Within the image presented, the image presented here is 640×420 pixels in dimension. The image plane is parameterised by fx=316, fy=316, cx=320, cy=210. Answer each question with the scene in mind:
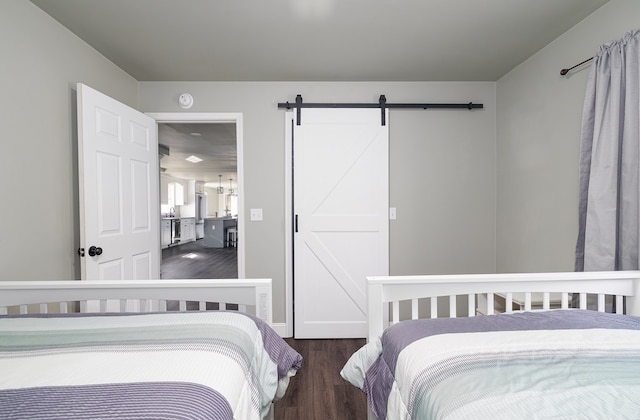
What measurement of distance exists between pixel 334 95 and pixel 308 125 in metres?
0.38

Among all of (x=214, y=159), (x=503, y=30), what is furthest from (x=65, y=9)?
(x=214, y=159)

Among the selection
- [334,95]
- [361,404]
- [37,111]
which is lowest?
[361,404]

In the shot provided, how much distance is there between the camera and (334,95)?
2961mm

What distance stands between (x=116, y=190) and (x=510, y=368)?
8.42 ft

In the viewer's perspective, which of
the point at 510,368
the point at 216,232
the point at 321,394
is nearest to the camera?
the point at 510,368

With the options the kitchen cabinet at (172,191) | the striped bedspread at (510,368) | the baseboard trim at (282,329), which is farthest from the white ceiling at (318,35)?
the kitchen cabinet at (172,191)

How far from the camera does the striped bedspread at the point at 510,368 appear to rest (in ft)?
2.28

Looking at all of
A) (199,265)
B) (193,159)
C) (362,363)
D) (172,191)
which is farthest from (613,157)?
(172,191)

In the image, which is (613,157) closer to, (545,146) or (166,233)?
(545,146)

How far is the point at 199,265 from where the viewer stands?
6.62 metres

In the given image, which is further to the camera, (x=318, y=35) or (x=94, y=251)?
(x=318, y=35)

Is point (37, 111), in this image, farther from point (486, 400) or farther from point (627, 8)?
point (627, 8)

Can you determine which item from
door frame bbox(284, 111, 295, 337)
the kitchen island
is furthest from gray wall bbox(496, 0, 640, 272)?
the kitchen island

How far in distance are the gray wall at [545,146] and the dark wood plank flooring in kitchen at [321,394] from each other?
1.70m
